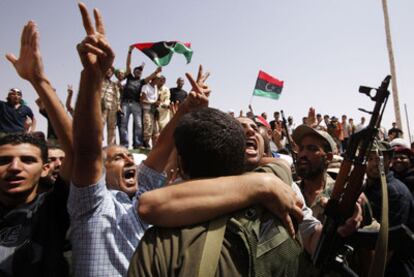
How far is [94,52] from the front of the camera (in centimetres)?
155

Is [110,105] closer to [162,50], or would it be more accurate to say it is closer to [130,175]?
[162,50]

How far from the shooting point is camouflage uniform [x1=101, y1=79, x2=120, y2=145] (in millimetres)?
8750

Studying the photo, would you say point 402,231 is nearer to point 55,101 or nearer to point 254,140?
point 254,140

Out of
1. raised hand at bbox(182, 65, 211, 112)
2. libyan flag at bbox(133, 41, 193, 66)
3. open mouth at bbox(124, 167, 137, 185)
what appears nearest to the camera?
raised hand at bbox(182, 65, 211, 112)

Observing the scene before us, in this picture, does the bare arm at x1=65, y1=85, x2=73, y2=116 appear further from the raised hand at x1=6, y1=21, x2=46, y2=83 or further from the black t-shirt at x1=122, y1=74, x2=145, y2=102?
the raised hand at x1=6, y1=21, x2=46, y2=83

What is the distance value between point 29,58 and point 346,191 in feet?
6.58

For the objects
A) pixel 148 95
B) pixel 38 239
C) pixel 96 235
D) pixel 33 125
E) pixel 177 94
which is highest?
pixel 177 94

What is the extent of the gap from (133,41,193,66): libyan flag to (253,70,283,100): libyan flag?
3.09 m

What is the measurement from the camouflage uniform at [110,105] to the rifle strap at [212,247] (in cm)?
792

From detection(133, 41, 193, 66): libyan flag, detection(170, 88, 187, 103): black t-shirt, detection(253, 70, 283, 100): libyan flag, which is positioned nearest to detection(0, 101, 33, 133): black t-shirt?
detection(133, 41, 193, 66): libyan flag

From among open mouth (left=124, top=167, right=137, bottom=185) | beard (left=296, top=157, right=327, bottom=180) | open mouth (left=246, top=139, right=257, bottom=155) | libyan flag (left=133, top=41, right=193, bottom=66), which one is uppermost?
libyan flag (left=133, top=41, right=193, bottom=66)

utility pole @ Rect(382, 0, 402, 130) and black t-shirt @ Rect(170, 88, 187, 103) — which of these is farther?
utility pole @ Rect(382, 0, 402, 130)

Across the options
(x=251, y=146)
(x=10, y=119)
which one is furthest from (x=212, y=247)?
(x=10, y=119)

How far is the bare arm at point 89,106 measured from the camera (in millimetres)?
1570
